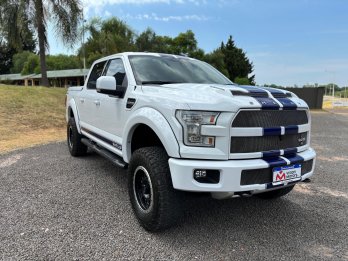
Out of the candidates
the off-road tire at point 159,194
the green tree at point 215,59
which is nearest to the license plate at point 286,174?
the off-road tire at point 159,194

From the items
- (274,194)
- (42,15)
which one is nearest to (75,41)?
(42,15)

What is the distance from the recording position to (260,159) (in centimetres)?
324

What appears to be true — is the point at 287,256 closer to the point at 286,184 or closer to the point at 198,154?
the point at 286,184

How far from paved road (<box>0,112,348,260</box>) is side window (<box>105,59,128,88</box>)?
158 cm

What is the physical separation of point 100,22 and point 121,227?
40725 millimetres

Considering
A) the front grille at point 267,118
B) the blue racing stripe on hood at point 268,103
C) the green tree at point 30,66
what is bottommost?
the front grille at point 267,118

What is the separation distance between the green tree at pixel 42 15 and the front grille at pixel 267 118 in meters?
19.4

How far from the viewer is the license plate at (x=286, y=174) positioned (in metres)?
3.26

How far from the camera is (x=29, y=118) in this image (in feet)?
42.1

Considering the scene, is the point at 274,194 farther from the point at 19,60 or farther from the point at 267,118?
the point at 19,60

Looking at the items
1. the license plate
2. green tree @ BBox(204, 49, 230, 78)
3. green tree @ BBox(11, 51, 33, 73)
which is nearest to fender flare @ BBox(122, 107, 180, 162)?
the license plate

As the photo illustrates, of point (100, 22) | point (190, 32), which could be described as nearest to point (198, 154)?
point (100, 22)

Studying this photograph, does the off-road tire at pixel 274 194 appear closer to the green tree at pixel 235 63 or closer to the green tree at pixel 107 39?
the green tree at pixel 107 39

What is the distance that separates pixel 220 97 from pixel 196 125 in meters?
0.36
